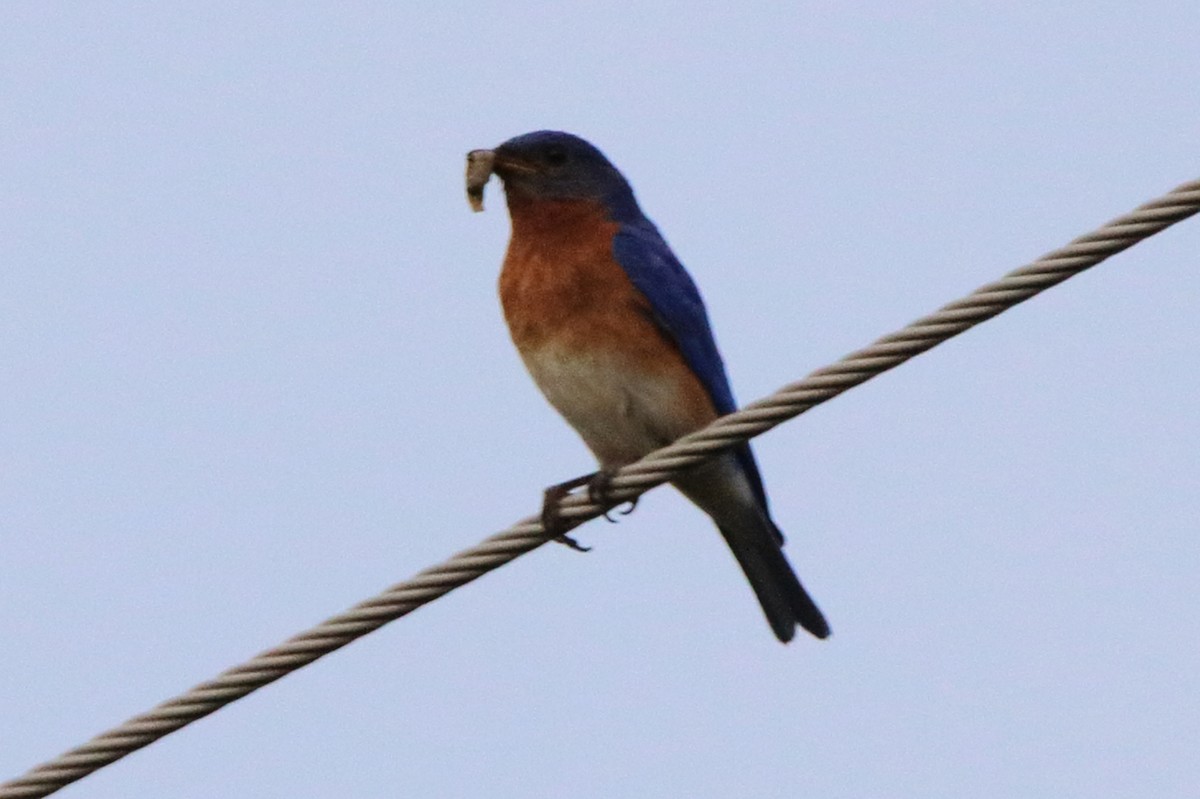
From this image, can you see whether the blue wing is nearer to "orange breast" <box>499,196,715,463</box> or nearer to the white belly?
"orange breast" <box>499,196,715,463</box>

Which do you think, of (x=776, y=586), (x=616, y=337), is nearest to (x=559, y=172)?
(x=616, y=337)

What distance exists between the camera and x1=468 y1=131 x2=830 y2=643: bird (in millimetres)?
7480

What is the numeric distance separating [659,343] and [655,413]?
25cm

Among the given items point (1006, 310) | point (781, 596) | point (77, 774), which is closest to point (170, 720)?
point (77, 774)

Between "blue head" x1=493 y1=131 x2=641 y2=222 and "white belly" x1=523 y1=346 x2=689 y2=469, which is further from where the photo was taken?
"blue head" x1=493 y1=131 x2=641 y2=222

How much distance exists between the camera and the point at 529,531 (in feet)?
18.7

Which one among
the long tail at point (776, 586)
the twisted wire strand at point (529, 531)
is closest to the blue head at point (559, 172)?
the long tail at point (776, 586)

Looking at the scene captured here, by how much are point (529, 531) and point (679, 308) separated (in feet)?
7.00

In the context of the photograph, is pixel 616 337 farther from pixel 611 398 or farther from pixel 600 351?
pixel 611 398

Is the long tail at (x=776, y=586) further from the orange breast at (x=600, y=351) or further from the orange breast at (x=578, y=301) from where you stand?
the orange breast at (x=578, y=301)

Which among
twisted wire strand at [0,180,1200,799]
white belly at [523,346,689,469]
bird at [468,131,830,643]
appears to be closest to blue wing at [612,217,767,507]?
bird at [468,131,830,643]

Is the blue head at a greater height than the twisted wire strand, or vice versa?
the blue head

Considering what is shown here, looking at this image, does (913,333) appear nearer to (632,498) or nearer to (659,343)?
(632,498)

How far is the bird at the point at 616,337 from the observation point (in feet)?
24.5
